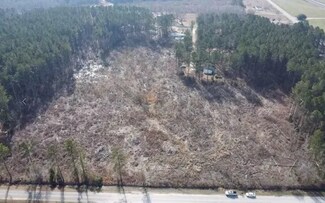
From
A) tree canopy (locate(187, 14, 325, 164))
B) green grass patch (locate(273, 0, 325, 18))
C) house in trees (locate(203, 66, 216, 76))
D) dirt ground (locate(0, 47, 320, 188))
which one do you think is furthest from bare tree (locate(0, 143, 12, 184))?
green grass patch (locate(273, 0, 325, 18))

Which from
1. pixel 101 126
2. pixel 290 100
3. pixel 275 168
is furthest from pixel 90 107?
pixel 290 100

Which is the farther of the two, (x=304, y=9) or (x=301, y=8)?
(x=301, y=8)

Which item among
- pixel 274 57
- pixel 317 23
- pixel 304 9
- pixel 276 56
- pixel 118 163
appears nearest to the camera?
pixel 118 163

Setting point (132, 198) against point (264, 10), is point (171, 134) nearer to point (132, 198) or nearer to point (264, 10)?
point (132, 198)

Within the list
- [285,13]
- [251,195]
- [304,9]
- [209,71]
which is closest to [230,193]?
[251,195]

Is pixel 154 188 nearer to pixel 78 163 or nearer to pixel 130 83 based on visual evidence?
pixel 78 163

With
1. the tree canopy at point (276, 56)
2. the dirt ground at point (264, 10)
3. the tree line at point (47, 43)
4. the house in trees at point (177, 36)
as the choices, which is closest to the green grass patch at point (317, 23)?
the dirt ground at point (264, 10)
